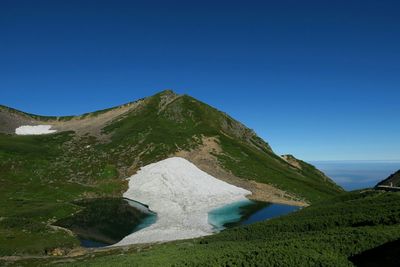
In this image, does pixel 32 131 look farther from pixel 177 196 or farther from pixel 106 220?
pixel 106 220

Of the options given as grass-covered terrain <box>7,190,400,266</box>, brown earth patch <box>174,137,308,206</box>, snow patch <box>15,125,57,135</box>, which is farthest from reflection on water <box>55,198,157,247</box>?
snow patch <box>15,125,57,135</box>

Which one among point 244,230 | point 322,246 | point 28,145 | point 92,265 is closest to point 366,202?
point 244,230

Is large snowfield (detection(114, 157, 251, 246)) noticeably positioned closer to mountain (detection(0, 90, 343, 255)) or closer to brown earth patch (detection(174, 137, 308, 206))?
brown earth patch (detection(174, 137, 308, 206))

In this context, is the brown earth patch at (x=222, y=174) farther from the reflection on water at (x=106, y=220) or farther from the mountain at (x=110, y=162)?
the reflection on water at (x=106, y=220)

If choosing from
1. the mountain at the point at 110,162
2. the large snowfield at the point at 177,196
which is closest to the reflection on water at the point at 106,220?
the large snowfield at the point at 177,196

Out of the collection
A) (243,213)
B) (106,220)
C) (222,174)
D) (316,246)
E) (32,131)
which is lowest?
(316,246)

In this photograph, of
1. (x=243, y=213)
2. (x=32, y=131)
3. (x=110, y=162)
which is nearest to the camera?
(x=243, y=213)

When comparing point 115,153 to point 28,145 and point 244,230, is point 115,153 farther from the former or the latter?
point 244,230

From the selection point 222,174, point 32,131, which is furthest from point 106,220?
point 32,131
